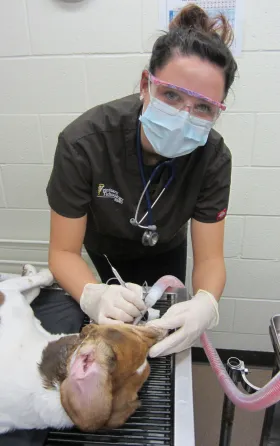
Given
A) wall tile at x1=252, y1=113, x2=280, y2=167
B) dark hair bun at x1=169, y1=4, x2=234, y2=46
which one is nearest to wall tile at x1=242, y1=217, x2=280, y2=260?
wall tile at x1=252, y1=113, x2=280, y2=167

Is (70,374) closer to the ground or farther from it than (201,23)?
closer to the ground

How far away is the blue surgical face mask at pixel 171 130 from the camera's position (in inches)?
40.8

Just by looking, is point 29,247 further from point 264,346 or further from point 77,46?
point 264,346

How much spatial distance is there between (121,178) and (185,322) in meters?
0.47

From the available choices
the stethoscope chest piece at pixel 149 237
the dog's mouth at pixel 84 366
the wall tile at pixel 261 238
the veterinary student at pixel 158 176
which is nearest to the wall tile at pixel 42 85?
the veterinary student at pixel 158 176

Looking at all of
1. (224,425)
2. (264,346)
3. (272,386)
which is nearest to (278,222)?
(264,346)

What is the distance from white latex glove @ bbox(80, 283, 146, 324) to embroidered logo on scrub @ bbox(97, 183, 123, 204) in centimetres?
30

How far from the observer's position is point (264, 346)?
2.12 metres

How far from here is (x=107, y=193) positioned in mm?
1193

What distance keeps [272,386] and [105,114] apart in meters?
0.86

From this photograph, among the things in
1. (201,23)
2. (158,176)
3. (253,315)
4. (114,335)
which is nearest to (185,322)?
(114,335)

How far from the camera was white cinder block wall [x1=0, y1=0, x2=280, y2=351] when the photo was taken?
149 centimetres

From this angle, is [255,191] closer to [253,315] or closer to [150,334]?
[253,315]

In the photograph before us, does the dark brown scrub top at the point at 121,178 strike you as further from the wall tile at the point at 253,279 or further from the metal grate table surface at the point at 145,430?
the wall tile at the point at 253,279
